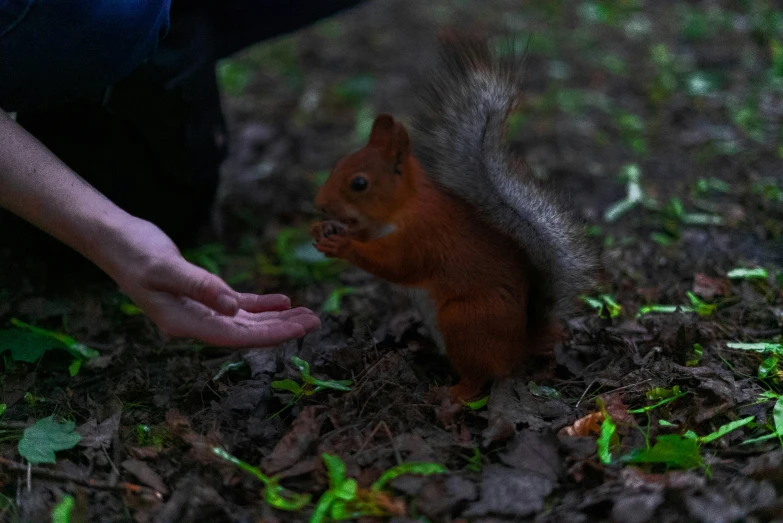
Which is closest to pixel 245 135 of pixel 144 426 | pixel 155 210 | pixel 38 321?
pixel 155 210

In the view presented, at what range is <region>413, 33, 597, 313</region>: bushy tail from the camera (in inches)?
74.4

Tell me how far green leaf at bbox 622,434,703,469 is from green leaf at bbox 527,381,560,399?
32 centimetres

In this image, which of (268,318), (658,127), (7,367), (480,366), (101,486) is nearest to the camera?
(101,486)

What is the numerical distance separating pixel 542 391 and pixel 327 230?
2.23 feet

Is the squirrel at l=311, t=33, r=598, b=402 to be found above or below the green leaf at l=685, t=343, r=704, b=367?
above

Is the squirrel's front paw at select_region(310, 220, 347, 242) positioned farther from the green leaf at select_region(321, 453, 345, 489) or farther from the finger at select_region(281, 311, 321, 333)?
the green leaf at select_region(321, 453, 345, 489)

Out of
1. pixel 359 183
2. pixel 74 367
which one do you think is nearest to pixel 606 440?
pixel 359 183

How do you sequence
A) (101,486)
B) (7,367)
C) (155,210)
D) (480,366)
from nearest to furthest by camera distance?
(101,486) < (480,366) < (7,367) < (155,210)

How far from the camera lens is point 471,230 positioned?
1.97 meters

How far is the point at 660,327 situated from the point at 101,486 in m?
1.49

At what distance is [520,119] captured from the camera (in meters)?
3.81

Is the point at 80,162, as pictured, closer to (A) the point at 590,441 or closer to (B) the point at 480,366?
(B) the point at 480,366

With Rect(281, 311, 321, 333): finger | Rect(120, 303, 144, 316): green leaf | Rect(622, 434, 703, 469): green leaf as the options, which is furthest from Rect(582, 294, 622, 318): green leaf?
Rect(120, 303, 144, 316): green leaf

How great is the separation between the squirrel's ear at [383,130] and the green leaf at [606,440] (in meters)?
0.90
